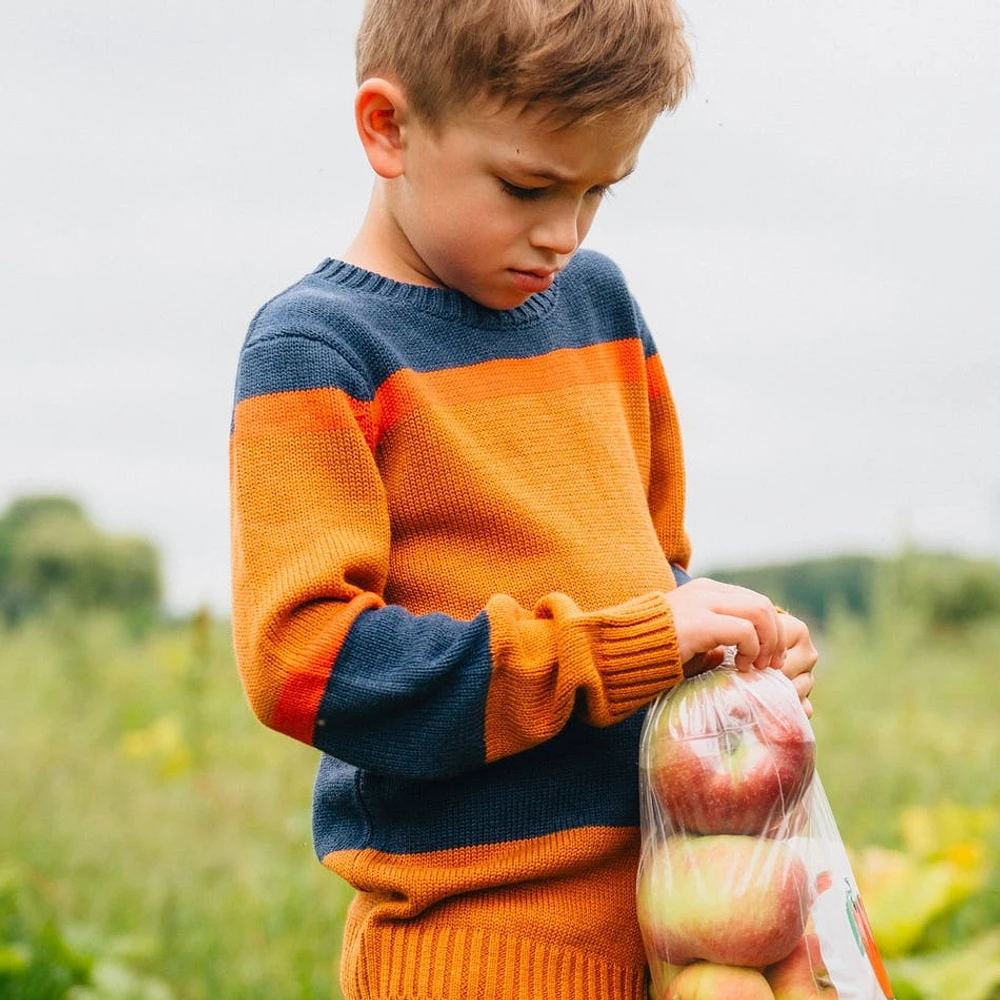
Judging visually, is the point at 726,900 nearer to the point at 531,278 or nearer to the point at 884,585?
the point at 531,278

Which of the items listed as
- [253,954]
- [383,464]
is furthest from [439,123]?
[253,954]

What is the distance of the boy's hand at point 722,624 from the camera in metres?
1.61

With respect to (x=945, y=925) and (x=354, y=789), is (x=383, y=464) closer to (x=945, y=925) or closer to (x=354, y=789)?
(x=354, y=789)

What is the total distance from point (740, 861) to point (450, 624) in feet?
1.32

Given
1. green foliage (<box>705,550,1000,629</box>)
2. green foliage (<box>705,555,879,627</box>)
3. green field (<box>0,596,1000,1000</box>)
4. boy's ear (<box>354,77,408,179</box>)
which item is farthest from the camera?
green foliage (<box>705,555,879,627</box>)

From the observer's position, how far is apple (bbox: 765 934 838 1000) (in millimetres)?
1590

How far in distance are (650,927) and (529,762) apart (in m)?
0.23

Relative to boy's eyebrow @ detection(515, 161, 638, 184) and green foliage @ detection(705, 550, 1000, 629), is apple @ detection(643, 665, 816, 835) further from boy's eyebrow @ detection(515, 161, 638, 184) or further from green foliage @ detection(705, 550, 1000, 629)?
green foliage @ detection(705, 550, 1000, 629)

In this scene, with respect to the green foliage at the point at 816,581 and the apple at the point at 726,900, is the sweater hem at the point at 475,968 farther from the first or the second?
the green foliage at the point at 816,581

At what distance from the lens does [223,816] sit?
477cm

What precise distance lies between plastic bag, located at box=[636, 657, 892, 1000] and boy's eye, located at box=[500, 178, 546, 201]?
58 cm

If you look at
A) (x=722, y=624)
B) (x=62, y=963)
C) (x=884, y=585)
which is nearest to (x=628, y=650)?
(x=722, y=624)

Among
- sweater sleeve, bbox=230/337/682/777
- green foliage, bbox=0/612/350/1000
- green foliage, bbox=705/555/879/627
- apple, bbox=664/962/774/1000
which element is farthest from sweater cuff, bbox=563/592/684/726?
green foliage, bbox=705/555/879/627

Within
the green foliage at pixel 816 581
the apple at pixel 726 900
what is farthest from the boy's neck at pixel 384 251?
the green foliage at pixel 816 581
